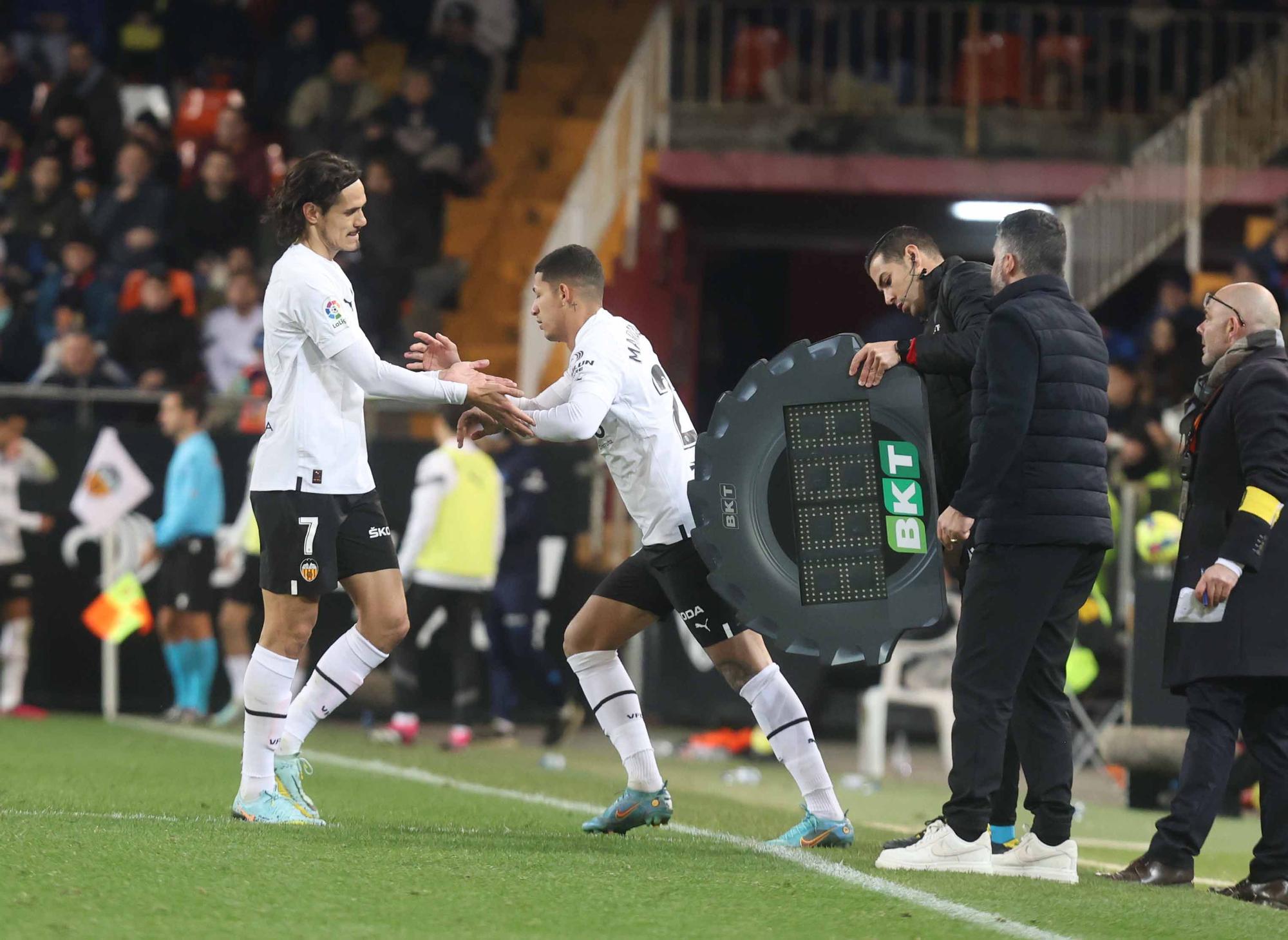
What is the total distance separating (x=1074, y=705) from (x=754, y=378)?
6242 mm

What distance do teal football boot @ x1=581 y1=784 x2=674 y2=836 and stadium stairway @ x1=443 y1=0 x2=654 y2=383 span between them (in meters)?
11.0

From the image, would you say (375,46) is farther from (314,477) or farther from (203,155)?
(314,477)

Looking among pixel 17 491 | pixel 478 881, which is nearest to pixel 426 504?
pixel 17 491

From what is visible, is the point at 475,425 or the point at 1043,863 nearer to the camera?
the point at 1043,863

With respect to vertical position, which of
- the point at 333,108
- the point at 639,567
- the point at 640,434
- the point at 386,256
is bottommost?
the point at 639,567

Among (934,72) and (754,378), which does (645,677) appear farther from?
(934,72)

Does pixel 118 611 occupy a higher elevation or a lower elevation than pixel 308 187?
lower

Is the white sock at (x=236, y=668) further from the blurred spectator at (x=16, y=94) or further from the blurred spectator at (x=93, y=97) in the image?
the blurred spectator at (x=16, y=94)

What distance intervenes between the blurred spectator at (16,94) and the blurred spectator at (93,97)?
0.67 meters

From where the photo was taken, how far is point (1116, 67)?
19.9m

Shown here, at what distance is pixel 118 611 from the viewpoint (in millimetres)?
13523

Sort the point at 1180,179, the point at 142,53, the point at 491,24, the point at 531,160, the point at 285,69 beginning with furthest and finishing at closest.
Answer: the point at 491,24 → the point at 531,160 → the point at 142,53 → the point at 285,69 → the point at 1180,179

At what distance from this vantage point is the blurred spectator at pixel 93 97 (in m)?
19.2

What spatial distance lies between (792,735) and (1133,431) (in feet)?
23.9
